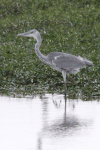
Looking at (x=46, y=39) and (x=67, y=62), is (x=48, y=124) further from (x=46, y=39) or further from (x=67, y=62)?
(x=46, y=39)

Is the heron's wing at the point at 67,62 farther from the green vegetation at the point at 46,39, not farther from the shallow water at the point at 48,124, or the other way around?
the shallow water at the point at 48,124

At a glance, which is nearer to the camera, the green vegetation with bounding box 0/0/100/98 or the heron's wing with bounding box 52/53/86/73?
the heron's wing with bounding box 52/53/86/73

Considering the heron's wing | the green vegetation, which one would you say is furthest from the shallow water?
the green vegetation

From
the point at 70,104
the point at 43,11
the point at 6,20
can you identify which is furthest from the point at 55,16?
the point at 70,104

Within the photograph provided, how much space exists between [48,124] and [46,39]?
1312 centimetres

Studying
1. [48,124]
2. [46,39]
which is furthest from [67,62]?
[46,39]

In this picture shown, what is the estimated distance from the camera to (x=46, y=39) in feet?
66.9

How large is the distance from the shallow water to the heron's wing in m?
1.23

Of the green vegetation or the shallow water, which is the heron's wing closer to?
the green vegetation

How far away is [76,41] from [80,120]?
1214 cm

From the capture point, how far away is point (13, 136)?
6523 mm

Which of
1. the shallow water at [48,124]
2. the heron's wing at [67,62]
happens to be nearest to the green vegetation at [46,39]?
the heron's wing at [67,62]

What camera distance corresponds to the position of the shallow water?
5.97 metres

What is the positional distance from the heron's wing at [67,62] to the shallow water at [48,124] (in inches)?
48.5
